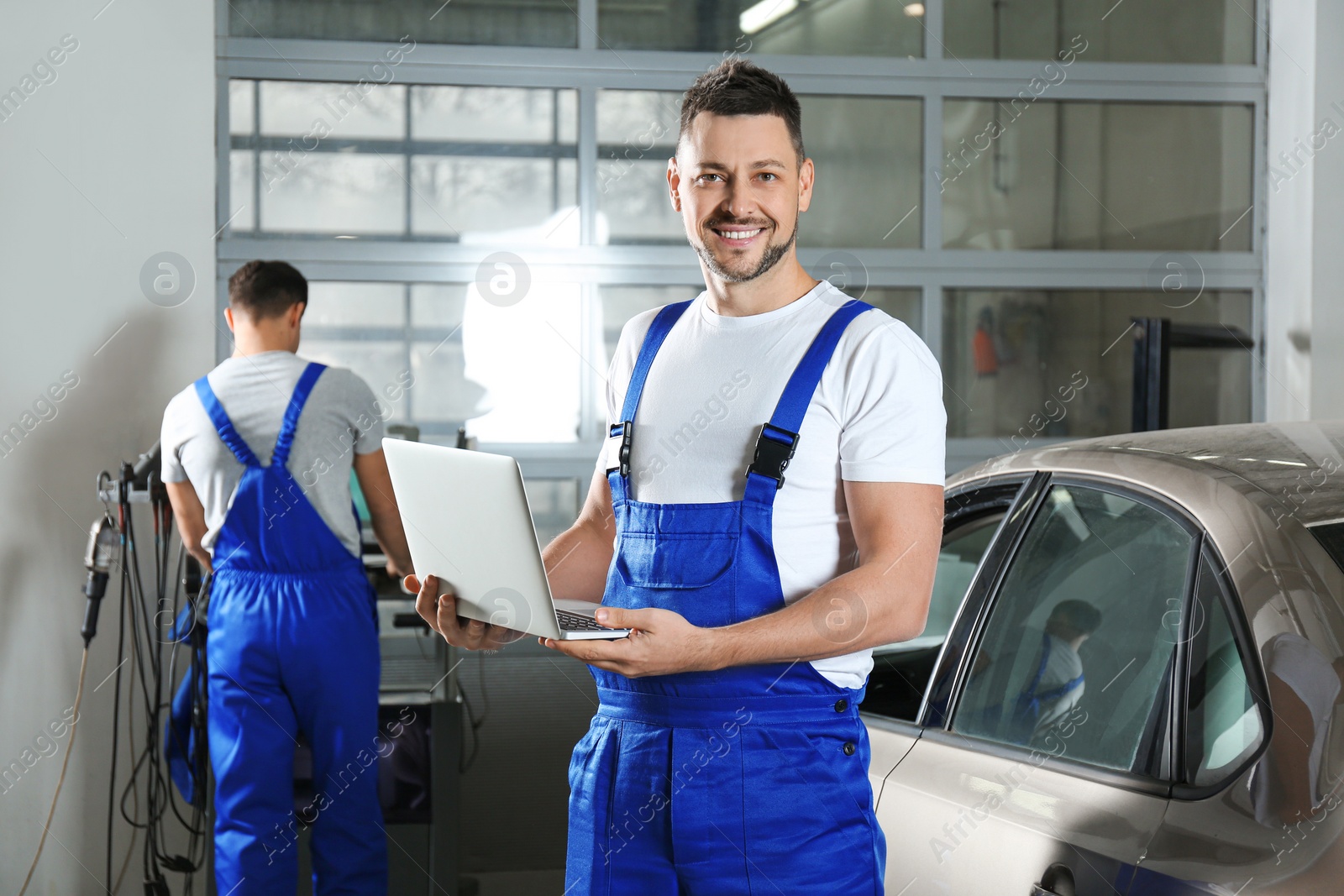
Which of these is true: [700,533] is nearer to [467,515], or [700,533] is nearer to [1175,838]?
[467,515]

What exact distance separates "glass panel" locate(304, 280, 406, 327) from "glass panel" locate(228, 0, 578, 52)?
876mm

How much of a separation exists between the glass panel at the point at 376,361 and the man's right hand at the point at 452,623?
2.90 m

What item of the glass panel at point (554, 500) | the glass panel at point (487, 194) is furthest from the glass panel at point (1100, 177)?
the glass panel at point (554, 500)

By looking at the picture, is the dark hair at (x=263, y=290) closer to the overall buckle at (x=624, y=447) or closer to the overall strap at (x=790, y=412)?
the overall buckle at (x=624, y=447)

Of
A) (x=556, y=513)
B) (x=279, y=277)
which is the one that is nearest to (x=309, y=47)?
(x=279, y=277)

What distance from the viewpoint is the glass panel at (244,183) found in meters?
4.04

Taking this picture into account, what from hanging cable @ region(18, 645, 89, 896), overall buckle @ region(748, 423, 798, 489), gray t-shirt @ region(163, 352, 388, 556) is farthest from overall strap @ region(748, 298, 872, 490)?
hanging cable @ region(18, 645, 89, 896)

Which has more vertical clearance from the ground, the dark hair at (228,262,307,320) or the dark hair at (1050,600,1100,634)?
the dark hair at (228,262,307,320)

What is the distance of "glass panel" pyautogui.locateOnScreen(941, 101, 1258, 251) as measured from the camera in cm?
438

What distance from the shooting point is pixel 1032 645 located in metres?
1.66

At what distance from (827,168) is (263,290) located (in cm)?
224

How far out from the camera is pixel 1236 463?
4.48 feet

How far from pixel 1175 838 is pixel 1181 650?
0.23 m

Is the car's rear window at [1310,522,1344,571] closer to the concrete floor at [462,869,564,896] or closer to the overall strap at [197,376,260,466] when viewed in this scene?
the overall strap at [197,376,260,466]
